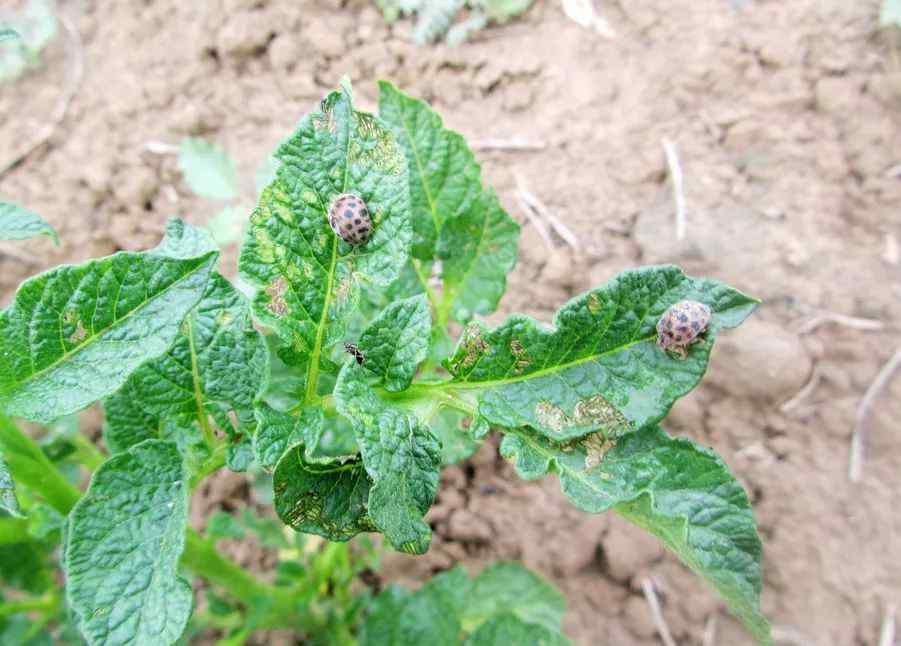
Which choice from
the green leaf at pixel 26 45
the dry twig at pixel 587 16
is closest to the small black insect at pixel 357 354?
the dry twig at pixel 587 16

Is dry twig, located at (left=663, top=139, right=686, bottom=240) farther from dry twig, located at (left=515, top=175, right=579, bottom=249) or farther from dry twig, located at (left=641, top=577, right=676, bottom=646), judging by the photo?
dry twig, located at (left=641, top=577, right=676, bottom=646)

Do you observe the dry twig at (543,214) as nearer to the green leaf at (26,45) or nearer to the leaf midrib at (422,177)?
the leaf midrib at (422,177)

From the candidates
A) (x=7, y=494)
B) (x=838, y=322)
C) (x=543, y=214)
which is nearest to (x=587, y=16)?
(x=543, y=214)

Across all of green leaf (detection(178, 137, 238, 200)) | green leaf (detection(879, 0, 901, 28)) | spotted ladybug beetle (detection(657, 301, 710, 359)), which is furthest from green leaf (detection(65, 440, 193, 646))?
green leaf (detection(879, 0, 901, 28))

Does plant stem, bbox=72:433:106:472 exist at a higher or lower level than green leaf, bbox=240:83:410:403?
lower

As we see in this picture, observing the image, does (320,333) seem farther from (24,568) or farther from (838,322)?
(838,322)

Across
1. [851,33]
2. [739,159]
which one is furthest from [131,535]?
[851,33]

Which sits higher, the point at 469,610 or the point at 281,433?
the point at 281,433
